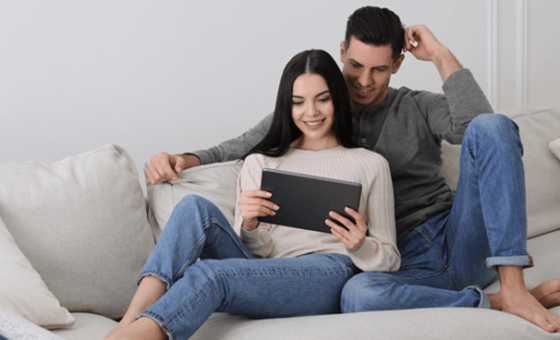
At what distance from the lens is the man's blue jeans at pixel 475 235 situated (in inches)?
44.9

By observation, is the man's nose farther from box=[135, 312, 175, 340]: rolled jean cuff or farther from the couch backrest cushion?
box=[135, 312, 175, 340]: rolled jean cuff

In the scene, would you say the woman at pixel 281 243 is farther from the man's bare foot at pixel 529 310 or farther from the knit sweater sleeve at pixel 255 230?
the man's bare foot at pixel 529 310

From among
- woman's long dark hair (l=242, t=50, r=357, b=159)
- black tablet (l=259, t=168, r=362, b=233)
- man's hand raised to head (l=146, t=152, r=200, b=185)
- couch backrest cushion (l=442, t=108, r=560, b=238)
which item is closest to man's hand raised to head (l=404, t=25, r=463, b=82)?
woman's long dark hair (l=242, t=50, r=357, b=159)

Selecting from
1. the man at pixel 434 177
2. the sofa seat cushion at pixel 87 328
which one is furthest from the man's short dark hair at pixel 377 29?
the sofa seat cushion at pixel 87 328

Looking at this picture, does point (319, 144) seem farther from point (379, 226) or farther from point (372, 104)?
point (379, 226)

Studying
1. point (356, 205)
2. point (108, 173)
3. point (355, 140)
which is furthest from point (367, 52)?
point (108, 173)

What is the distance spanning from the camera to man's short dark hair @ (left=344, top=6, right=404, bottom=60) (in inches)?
60.2

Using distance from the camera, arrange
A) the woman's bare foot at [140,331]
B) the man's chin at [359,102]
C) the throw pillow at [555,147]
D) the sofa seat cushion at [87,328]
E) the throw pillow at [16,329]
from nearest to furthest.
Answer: the throw pillow at [16,329] → the woman's bare foot at [140,331] → the sofa seat cushion at [87,328] → the man's chin at [359,102] → the throw pillow at [555,147]

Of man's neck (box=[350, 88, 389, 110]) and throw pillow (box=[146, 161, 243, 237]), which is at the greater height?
man's neck (box=[350, 88, 389, 110])

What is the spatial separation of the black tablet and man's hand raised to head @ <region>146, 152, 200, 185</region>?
1.38ft

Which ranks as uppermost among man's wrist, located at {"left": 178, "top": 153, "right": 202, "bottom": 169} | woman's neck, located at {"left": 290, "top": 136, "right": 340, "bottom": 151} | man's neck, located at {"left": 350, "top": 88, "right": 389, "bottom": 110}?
man's neck, located at {"left": 350, "top": 88, "right": 389, "bottom": 110}

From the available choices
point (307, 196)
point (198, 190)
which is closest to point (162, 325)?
point (307, 196)

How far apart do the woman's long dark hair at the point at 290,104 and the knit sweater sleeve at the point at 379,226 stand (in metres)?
0.16

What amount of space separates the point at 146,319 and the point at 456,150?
138 cm
